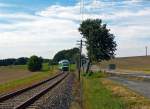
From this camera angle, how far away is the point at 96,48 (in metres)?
96.6

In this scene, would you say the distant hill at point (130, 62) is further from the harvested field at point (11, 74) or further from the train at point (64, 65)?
the harvested field at point (11, 74)

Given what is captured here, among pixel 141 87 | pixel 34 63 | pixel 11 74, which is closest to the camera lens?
pixel 141 87

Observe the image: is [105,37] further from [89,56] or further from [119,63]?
[119,63]

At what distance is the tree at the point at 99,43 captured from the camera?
315 feet

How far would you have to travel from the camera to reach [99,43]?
9725 centimetres

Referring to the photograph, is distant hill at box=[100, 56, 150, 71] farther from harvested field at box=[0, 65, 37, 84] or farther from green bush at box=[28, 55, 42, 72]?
harvested field at box=[0, 65, 37, 84]

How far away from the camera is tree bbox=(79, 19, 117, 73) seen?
3784 inches

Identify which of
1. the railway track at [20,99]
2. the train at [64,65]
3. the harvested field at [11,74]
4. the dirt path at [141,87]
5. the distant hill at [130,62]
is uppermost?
the distant hill at [130,62]

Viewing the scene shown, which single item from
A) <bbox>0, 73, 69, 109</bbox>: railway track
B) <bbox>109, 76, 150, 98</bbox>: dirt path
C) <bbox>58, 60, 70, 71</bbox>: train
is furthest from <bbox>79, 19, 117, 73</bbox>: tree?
<bbox>0, 73, 69, 109</bbox>: railway track

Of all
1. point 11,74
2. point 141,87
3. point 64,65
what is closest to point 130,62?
point 64,65

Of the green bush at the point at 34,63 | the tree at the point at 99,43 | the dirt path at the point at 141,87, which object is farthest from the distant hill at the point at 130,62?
the dirt path at the point at 141,87

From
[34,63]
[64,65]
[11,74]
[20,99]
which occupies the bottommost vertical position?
[20,99]

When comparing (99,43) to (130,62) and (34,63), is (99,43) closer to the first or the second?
(34,63)

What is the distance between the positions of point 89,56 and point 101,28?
6.04 m
